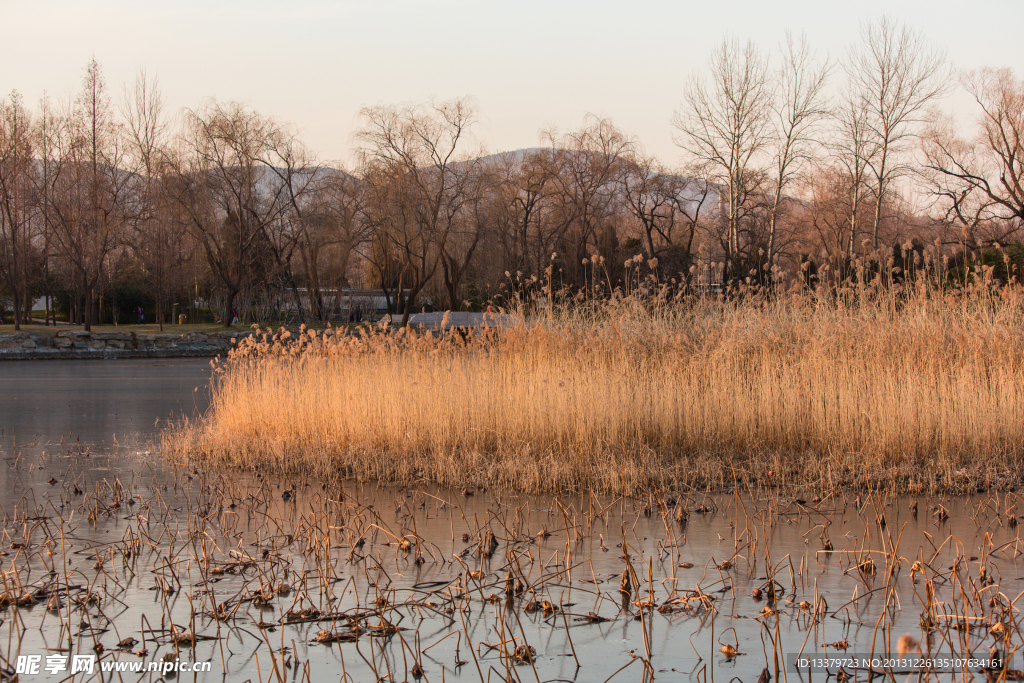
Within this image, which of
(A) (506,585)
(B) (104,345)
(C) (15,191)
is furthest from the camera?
(C) (15,191)

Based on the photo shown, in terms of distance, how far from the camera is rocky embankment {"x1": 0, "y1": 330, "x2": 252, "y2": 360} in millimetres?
31109

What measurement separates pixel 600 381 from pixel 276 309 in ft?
156

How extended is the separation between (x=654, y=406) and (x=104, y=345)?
29119 mm

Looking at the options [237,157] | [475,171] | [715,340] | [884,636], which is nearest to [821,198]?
[475,171]

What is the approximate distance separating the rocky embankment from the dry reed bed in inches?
845

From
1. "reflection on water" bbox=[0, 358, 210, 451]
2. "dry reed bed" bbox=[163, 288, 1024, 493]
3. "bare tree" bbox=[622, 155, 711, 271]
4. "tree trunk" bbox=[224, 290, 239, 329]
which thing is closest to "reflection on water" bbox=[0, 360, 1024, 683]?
"dry reed bed" bbox=[163, 288, 1024, 493]

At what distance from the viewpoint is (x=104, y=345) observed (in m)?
32.7

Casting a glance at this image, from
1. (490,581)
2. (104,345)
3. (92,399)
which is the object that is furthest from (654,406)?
(104,345)

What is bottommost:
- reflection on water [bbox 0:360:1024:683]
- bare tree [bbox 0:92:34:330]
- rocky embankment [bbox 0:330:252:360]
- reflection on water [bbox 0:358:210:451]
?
reflection on water [bbox 0:360:1024:683]

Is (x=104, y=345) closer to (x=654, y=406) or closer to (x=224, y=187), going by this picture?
(x=224, y=187)

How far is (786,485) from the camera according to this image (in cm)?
755

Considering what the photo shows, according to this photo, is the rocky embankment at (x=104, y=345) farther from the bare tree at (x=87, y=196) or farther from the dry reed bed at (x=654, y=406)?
the dry reed bed at (x=654, y=406)

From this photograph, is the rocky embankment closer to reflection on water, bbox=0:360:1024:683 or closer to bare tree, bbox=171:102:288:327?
bare tree, bbox=171:102:288:327

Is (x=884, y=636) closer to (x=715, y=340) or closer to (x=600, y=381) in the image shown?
(x=600, y=381)
